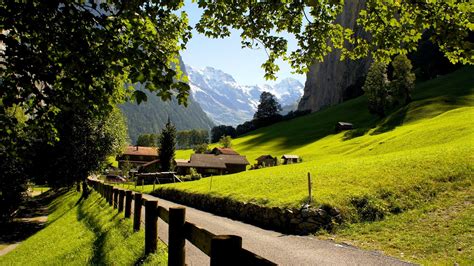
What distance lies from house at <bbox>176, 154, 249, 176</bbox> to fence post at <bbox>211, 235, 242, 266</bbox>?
8479 centimetres

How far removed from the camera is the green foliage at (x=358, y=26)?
7078mm

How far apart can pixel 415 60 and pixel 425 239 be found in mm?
149927

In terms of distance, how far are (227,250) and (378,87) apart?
321ft

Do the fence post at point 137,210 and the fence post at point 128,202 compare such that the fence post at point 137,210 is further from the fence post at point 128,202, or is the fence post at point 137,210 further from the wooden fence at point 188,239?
the fence post at point 128,202

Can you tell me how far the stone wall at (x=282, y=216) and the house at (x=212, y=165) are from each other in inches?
2518

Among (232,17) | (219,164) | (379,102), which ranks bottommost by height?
(219,164)

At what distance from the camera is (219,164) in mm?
91375

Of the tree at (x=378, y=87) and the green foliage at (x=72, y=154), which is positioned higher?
the tree at (x=378, y=87)

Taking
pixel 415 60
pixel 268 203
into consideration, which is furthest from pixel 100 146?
pixel 415 60

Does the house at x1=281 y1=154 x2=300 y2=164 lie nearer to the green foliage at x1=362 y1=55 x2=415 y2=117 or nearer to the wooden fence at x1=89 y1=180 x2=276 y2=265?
the green foliage at x1=362 y1=55 x2=415 y2=117

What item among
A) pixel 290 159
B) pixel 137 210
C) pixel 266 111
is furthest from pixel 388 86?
pixel 137 210

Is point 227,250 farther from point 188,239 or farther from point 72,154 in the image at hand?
point 72,154

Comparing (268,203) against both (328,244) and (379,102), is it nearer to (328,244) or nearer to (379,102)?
(328,244)

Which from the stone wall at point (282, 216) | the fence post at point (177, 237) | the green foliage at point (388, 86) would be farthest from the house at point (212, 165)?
the fence post at point (177, 237)
